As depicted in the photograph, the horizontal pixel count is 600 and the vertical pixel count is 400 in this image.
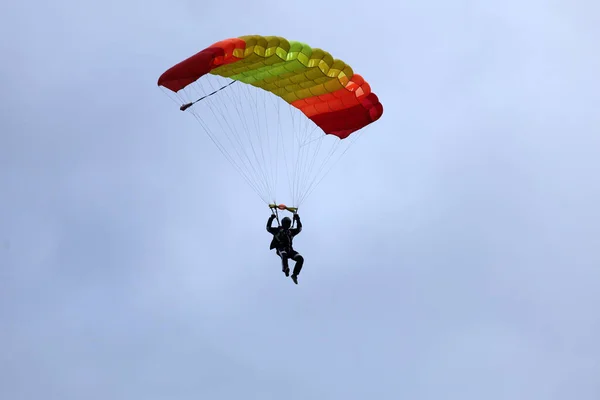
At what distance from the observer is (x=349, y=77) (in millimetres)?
37625

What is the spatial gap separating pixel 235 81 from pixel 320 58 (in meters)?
2.34

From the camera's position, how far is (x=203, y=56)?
34.2 m

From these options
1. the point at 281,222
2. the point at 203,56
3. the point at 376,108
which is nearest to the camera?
the point at 203,56

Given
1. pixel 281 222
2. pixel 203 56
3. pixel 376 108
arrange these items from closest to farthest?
pixel 203 56 → pixel 281 222 → pixel 376 108

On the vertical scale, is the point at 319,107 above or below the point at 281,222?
above

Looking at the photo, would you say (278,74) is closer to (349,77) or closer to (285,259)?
(349,77)

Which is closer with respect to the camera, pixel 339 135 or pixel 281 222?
pixel 281 222

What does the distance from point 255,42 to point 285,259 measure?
215 inches

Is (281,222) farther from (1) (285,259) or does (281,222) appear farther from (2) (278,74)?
(2) (278,74)

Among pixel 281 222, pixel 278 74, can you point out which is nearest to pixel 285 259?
pixel 281 222

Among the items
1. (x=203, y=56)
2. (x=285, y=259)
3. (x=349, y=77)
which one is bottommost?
(x=285, y=259)

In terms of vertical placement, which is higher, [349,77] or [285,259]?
[349,77]

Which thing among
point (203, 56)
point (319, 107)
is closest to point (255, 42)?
point (203, 56)

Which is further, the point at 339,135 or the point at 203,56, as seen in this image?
the point at 339,135
